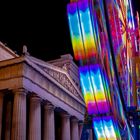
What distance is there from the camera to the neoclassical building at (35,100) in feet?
101

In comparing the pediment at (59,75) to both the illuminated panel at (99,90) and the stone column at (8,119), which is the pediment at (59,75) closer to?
the stone column at (8,119)

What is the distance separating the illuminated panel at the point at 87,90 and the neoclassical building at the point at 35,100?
1915 cm

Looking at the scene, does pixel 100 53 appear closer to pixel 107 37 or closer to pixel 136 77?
pixel 107 37

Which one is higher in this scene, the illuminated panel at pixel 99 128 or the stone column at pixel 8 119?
the stone column at pixel 8 119

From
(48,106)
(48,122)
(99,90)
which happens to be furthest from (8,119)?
(99,90)

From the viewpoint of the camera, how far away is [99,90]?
36.1 feet

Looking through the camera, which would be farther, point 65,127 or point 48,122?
point 65,127

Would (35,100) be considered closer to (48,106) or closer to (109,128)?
(48,106)

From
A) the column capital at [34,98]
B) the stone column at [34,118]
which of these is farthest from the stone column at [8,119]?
the column capital at [34,98]

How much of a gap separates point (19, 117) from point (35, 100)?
371cm

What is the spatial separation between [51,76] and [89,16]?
26.1 meters

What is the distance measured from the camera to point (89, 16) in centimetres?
1030

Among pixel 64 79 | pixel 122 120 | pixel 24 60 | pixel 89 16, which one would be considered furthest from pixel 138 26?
pixel 64 79

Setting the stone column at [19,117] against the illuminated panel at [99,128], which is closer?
the illuminated panel at [99,128]
